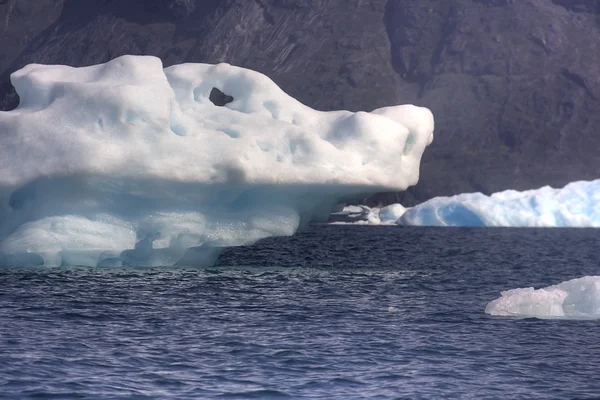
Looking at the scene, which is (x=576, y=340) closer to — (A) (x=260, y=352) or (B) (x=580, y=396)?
(B) (x=580, y=396)

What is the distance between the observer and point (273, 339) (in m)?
16.4

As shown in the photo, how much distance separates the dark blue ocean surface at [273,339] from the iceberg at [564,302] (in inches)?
16.3

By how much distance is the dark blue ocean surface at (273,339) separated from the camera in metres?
12.8

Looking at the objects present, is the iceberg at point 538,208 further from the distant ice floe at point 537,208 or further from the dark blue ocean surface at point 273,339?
the dark blue ocean surface at point 273,339

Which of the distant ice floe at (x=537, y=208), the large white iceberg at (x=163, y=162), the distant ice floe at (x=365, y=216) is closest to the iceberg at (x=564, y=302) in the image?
the large white iceberg at (x=163, y=162)

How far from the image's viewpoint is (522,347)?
617 inches

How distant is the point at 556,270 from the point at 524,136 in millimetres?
114838

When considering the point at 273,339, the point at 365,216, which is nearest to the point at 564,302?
the point at 273,339

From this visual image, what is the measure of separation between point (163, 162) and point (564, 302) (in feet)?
36.5

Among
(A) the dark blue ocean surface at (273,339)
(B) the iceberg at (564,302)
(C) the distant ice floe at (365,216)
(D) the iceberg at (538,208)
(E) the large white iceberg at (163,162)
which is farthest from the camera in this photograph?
(C) the distant ice floe at (365,216)

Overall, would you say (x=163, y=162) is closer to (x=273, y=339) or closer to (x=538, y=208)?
(x=273, y=339)

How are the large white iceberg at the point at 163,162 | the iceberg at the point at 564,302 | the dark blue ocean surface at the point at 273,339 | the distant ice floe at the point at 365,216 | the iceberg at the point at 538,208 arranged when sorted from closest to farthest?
the dark blue ocean surface at the point at 273,339
the iceberg at the point at 564,302
the large white iceberg at the point at 163,162
the iceberg at the point at 538,208
the distant ice floe at the point at 365,216

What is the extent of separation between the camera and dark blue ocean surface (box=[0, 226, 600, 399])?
42.0 ft

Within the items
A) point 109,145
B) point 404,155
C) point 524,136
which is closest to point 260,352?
Answer: point 109,145
